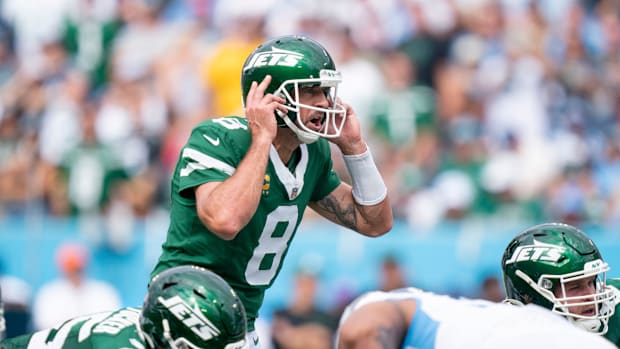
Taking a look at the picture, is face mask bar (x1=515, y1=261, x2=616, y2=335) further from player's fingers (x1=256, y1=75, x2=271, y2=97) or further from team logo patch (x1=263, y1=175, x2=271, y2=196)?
player's fingers (x1=256, y1=75, x2=271, y2=97)

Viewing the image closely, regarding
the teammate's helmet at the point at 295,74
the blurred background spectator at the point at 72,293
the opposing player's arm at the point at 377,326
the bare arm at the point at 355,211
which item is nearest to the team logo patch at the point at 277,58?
the teammate's helmet at the point at 295,74

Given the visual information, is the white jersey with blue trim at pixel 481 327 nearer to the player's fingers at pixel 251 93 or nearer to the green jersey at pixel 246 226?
the green jersey at pixel 246 226

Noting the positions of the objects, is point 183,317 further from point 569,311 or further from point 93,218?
point 93,218

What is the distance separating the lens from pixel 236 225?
180 inches

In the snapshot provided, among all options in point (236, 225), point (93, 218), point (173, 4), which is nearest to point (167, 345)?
point (236, 225)

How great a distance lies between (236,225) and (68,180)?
20.3 feet

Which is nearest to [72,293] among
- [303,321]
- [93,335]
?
[303,321]

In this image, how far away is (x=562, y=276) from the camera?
4.63m

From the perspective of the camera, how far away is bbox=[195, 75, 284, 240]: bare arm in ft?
15.0

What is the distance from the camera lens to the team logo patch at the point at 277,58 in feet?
16.1

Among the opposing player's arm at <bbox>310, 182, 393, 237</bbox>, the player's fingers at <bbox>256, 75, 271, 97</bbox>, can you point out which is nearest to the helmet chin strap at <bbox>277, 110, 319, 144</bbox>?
the player's fingers at <bbox>256, 75, 271, 97</bbox>

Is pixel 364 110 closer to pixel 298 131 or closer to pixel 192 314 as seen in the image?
pixel 298 131

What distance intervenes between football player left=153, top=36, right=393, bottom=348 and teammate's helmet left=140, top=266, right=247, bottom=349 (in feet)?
2.15

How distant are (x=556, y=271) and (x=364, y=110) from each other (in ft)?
21.4
